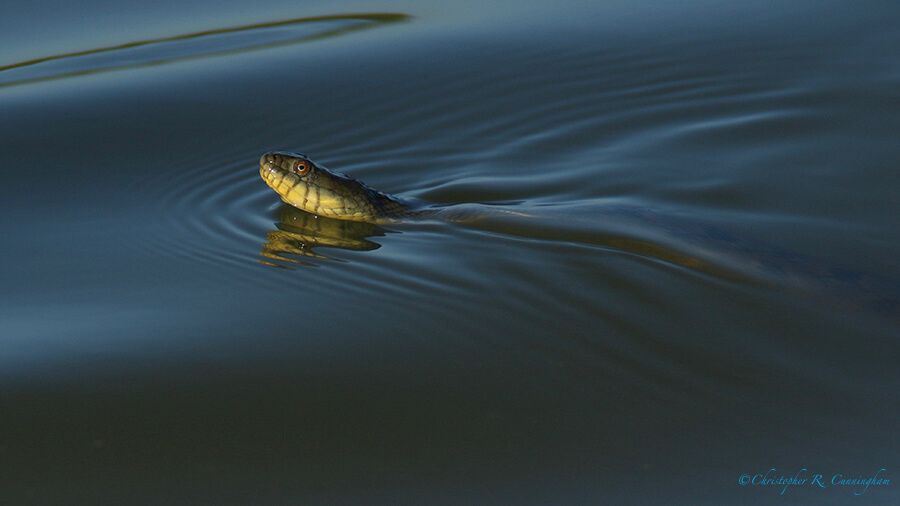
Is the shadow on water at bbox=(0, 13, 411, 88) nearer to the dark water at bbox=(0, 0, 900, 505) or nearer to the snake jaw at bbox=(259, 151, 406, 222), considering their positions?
the dark water at bbox=(0, 0, 900, 505)

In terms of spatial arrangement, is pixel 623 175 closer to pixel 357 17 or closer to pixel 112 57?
pixel 357 17

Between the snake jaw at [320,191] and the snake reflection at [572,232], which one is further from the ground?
the snake jaw at [320,191]

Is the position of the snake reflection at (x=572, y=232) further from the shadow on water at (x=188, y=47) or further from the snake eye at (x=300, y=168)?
the shadow on water at (x=188, y=47)

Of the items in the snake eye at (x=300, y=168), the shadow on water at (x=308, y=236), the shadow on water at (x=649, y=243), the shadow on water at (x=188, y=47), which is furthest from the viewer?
the shadow on water at (x=188, y=47)

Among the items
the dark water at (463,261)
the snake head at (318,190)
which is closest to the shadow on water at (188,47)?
the dark water at (463,261)

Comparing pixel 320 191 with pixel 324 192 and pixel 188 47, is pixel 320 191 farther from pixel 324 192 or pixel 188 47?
pixel 188 47

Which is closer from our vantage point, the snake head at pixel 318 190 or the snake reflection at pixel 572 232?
the snake reflection at pixel 572 232

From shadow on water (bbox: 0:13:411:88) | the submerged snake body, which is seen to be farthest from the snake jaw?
shadow on water (bbox: 0:13:411:88)
